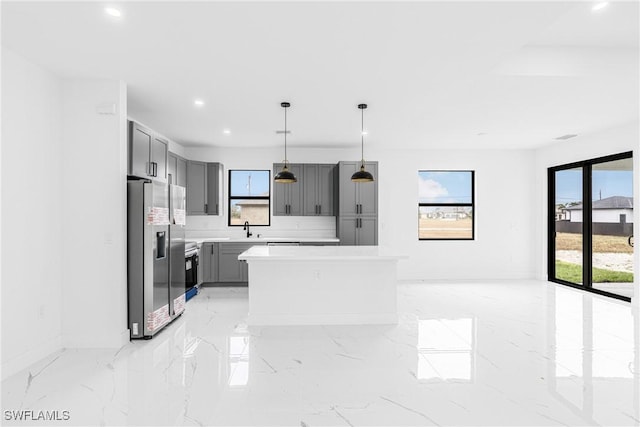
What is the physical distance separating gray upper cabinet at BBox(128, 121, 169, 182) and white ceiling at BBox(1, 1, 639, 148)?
41 cm

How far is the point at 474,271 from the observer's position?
7.23 meters

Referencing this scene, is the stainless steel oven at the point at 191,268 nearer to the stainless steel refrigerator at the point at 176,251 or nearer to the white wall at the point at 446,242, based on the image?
the stainless steel refrigerator at the point at 176,251

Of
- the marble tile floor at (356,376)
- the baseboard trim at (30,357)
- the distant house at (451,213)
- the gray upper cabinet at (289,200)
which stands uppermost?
Answer: the gray upper cabinet at (289,200)

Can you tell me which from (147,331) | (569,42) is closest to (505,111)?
(569,42)

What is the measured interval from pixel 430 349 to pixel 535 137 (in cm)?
454

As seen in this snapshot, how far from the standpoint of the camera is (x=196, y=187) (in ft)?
21.4

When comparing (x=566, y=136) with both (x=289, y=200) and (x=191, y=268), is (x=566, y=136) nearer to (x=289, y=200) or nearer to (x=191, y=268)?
(x=289, y=200)

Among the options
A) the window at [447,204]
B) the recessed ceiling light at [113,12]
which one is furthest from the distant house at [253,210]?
the recessed ceiling light at [113,12]

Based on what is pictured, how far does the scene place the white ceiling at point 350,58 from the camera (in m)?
2.40

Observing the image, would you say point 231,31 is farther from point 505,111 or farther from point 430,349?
point 505,111

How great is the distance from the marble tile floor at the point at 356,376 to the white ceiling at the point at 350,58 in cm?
258

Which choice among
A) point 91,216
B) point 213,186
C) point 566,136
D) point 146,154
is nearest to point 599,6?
point 566,136

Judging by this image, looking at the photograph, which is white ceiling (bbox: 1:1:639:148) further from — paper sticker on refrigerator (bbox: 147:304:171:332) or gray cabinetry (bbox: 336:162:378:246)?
paper sticker on refrigerator (bbox: 147:304:171:332)

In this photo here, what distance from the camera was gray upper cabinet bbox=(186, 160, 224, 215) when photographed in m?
6.49
